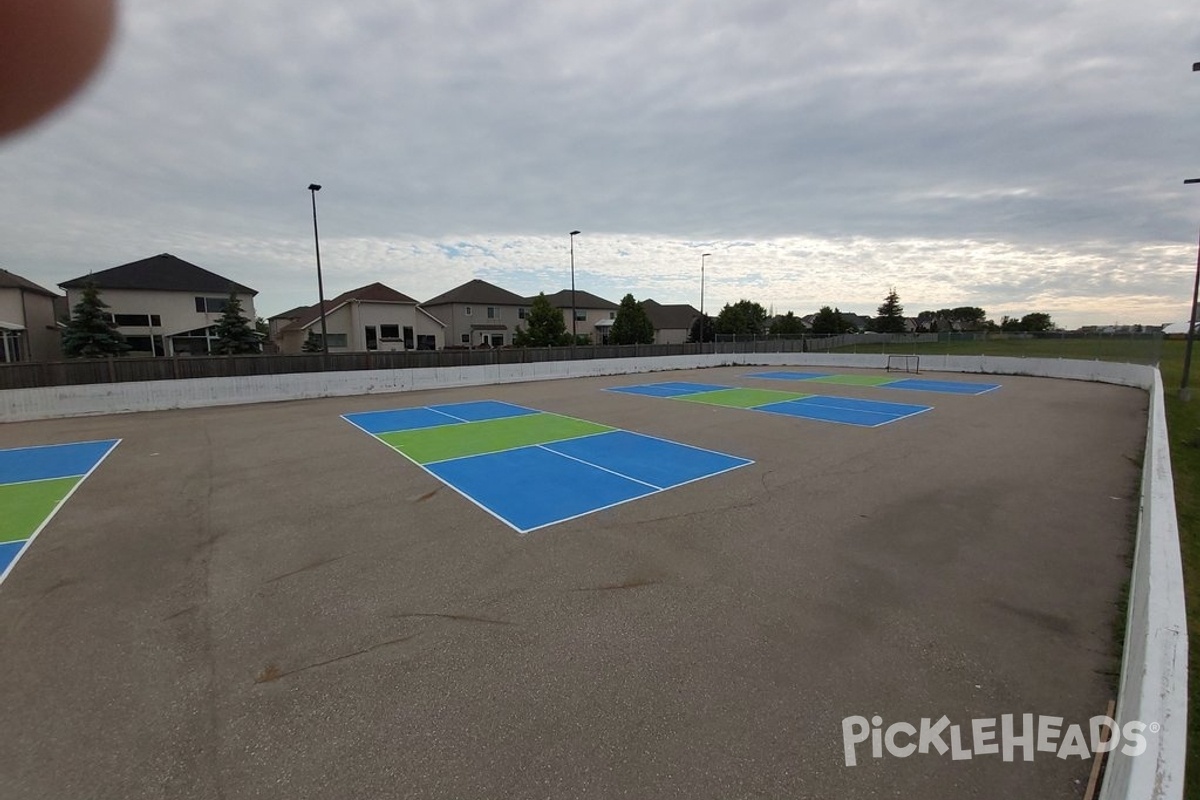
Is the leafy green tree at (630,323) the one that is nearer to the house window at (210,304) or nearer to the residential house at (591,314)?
the residential house at (591,314)

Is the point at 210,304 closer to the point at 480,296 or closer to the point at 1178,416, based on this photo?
the point at 480,296

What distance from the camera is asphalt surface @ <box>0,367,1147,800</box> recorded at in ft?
9.86

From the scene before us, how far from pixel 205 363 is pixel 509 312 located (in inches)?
1524

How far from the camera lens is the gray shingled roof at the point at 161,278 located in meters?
36.2

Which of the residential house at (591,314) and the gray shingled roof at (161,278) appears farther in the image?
the residential house at (591,314)

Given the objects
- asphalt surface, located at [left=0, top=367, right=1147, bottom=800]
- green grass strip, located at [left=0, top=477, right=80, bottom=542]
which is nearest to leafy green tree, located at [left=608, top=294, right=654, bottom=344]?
asphalt surface, located at [left=0, top=367, right=1147, bottom=800]

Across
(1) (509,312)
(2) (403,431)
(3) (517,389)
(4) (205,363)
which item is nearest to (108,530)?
(2) (403,431)

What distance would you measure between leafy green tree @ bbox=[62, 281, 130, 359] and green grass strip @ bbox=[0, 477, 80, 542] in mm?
30382

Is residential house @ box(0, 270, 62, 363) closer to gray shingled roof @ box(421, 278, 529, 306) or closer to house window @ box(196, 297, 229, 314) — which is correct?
house window @ box(196, 297, 229, 314)

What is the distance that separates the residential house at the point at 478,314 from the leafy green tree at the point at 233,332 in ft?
61.0

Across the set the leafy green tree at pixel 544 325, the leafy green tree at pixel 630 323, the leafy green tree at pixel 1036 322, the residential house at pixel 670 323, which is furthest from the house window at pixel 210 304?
the leafy green tree at pixel 1036 322

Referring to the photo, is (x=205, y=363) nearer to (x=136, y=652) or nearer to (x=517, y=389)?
(x=517, y=389)

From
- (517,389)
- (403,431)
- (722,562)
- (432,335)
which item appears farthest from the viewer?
(432,335)

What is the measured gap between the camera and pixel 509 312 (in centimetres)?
5744
